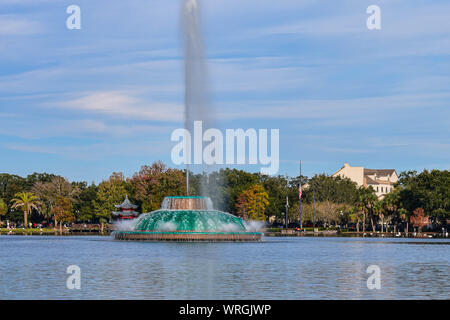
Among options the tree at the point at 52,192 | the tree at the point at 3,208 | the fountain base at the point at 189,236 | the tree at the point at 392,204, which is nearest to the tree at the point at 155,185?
the tree at the point at 52,192

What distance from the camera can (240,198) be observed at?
16300 centimetres

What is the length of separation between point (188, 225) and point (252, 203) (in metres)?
77.7

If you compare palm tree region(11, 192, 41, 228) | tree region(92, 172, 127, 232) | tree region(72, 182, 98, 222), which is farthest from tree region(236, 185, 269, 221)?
palm tree region(11, 192, 41, 228)

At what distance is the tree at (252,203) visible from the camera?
159 meters

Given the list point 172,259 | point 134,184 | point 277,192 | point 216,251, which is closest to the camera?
point 172,259

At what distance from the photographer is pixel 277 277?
41375 millimetres

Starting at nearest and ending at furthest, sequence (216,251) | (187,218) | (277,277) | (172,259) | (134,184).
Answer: (277,277), (172,259), (216,251), (187,218), (134,184)

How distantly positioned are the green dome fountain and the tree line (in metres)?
54.9

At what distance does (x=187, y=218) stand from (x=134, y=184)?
277 feet

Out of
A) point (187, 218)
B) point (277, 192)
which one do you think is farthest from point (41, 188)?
point (187, 218)

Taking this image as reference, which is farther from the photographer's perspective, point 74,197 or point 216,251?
point 74,197

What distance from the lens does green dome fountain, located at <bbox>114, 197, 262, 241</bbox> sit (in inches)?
3219

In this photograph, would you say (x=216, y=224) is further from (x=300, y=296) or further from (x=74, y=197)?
(x=74, y=197)

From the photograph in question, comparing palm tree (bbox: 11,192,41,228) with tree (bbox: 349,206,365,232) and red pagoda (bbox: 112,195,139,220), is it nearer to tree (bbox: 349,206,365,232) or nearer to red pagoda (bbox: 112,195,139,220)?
red pagoda (bbox: 112,195,139,220)
